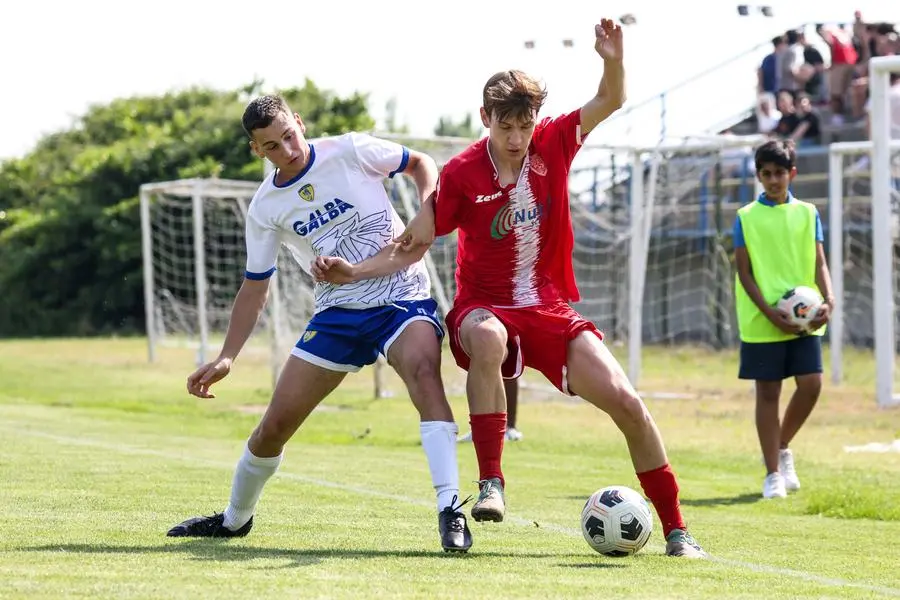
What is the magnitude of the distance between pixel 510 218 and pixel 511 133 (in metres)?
0.41

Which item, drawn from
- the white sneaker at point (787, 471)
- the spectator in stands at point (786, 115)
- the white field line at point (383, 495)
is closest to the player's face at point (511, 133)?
the white field line at point (383, 495)

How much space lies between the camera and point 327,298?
7062 mm

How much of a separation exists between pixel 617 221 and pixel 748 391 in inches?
297

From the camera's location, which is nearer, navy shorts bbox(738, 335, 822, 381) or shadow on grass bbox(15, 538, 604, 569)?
shadow on grass bbox(15, 538, 604, 569)

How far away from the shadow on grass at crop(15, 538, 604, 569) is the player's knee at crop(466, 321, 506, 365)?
840 millimetres

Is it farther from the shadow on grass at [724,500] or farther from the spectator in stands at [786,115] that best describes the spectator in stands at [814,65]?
the shadow on grass at [724,500]

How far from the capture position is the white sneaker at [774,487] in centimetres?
1000

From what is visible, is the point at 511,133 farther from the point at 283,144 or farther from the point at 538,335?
the point at 283,144

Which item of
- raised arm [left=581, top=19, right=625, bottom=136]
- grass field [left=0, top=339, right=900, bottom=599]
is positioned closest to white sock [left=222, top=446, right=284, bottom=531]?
grass field [left=0, top=339, right=900, bottom=599]

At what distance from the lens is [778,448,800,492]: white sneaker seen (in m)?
10.3

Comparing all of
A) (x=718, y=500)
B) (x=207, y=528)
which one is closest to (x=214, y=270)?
(x=718, y=500)

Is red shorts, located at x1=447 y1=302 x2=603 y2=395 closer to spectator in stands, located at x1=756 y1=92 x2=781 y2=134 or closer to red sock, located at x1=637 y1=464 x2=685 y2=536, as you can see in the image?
red sock, located at x1=637 y1=464 x2=685 y2=536

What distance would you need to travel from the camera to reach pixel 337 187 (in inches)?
279

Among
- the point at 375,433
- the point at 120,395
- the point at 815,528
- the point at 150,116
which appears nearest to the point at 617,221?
the point at 120,395
